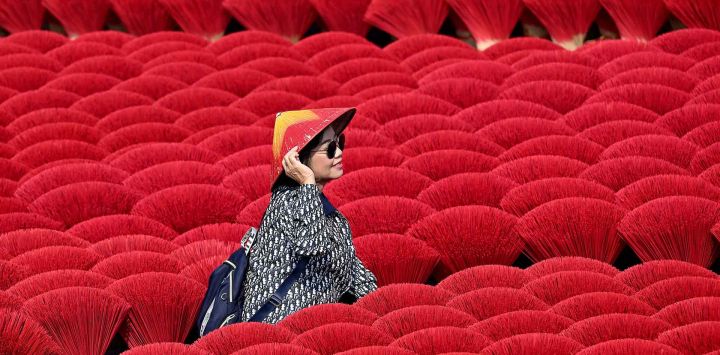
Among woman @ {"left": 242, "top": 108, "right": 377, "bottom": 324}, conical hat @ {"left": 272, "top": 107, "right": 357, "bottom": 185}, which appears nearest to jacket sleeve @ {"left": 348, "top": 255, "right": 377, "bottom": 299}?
woman @ {"left": 242, "top": 108, "right": 377, "bottom": 324}

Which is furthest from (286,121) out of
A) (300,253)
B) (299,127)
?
(300,253)

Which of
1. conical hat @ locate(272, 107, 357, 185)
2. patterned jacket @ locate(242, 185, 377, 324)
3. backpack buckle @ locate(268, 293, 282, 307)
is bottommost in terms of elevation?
backpack buckle @ locate(268, 293, 282, 307)

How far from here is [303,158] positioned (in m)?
1.37

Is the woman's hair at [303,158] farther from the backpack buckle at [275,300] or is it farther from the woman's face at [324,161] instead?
the backpack buckle at [275,300]

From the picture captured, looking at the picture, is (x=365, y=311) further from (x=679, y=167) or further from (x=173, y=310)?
(x=679, y=167)

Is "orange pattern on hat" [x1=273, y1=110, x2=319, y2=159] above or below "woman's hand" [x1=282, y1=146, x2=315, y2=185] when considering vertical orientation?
above

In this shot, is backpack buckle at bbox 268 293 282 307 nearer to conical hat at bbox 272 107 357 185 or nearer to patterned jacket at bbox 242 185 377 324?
patterned jacket at bbox 242 185 377 324

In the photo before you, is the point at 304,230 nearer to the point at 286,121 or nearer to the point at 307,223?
the point at 307,223

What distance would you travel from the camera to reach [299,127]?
1365 millimetres

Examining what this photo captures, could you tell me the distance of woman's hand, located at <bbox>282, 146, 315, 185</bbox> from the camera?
1.35 metres

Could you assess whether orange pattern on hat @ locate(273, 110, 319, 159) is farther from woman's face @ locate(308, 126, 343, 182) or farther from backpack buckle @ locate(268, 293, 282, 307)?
backpack buckle @ locate(268, 293, 282, 307)

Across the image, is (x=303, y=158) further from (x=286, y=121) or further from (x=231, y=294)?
(x=231, y=294)

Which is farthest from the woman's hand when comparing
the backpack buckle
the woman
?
the backpack buckle

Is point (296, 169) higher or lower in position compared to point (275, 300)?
higher
